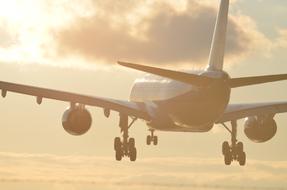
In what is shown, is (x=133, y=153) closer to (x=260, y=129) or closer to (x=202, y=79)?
(x=260, y=129)

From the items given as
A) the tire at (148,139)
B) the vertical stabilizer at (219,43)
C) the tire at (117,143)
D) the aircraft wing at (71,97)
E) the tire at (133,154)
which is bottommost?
the tire at (133,154)

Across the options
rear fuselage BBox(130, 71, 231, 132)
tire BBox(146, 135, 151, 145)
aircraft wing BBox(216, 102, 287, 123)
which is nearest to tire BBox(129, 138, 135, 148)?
rear fuselage BBox(130, 71, 231, 132)

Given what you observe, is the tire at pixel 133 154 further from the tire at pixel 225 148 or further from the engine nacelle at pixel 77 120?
the tire at pixel 225 148

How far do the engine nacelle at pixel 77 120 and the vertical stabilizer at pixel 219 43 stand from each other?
9.14m

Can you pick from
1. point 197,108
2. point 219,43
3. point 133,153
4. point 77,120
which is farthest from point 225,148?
point 77,120

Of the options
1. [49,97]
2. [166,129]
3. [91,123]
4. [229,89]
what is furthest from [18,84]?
[229,89]

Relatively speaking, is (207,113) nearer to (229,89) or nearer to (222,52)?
(229,89)

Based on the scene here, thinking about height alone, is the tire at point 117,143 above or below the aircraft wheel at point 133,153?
above

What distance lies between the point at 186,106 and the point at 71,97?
8.10m

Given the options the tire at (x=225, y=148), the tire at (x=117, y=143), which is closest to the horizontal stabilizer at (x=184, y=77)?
the tire at (x=225, y=148)

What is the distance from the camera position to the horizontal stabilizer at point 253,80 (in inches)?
1849

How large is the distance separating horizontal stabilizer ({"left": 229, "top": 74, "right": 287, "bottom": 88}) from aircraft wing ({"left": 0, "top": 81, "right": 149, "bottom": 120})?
10.9 m

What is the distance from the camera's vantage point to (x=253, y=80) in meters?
49.1

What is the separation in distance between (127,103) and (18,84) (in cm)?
883
